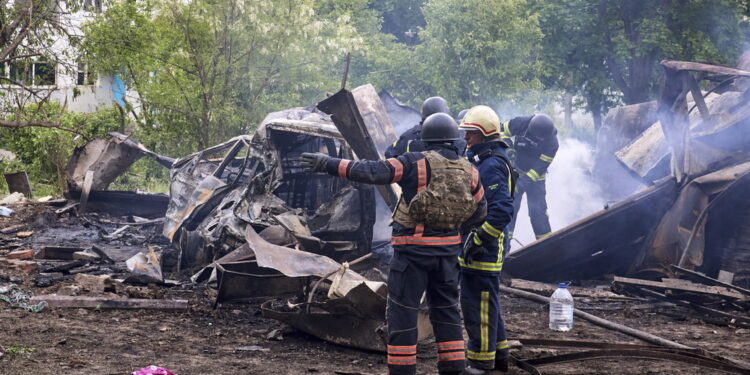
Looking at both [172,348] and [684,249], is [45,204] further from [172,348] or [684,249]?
[684,249]

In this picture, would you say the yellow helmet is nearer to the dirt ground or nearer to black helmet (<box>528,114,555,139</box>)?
the dirt ground

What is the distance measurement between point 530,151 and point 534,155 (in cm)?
7

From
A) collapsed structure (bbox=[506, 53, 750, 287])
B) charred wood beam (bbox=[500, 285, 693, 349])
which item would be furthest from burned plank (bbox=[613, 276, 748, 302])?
charred wood beam (bbox=[500, 285, 693, 349])

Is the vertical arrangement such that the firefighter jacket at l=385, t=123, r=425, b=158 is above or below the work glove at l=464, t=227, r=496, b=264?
above

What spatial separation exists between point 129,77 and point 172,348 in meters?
13.3

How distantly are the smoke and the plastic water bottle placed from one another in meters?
4.57

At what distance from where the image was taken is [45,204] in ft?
41.2

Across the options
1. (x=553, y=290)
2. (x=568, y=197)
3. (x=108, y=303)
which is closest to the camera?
(x=108, y=303)

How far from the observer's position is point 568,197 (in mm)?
12539

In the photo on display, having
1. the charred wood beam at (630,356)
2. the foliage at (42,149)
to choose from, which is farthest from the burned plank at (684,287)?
the foliage at (42,149)

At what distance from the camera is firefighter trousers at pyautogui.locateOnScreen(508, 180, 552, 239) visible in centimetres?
873

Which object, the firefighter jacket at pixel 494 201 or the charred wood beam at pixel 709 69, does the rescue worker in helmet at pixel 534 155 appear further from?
the firefighter jacket at pixel 494 201

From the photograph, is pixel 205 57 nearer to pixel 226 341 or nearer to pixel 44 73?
pixel 44 73

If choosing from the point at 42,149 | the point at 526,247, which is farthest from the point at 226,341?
the point at 42,149
